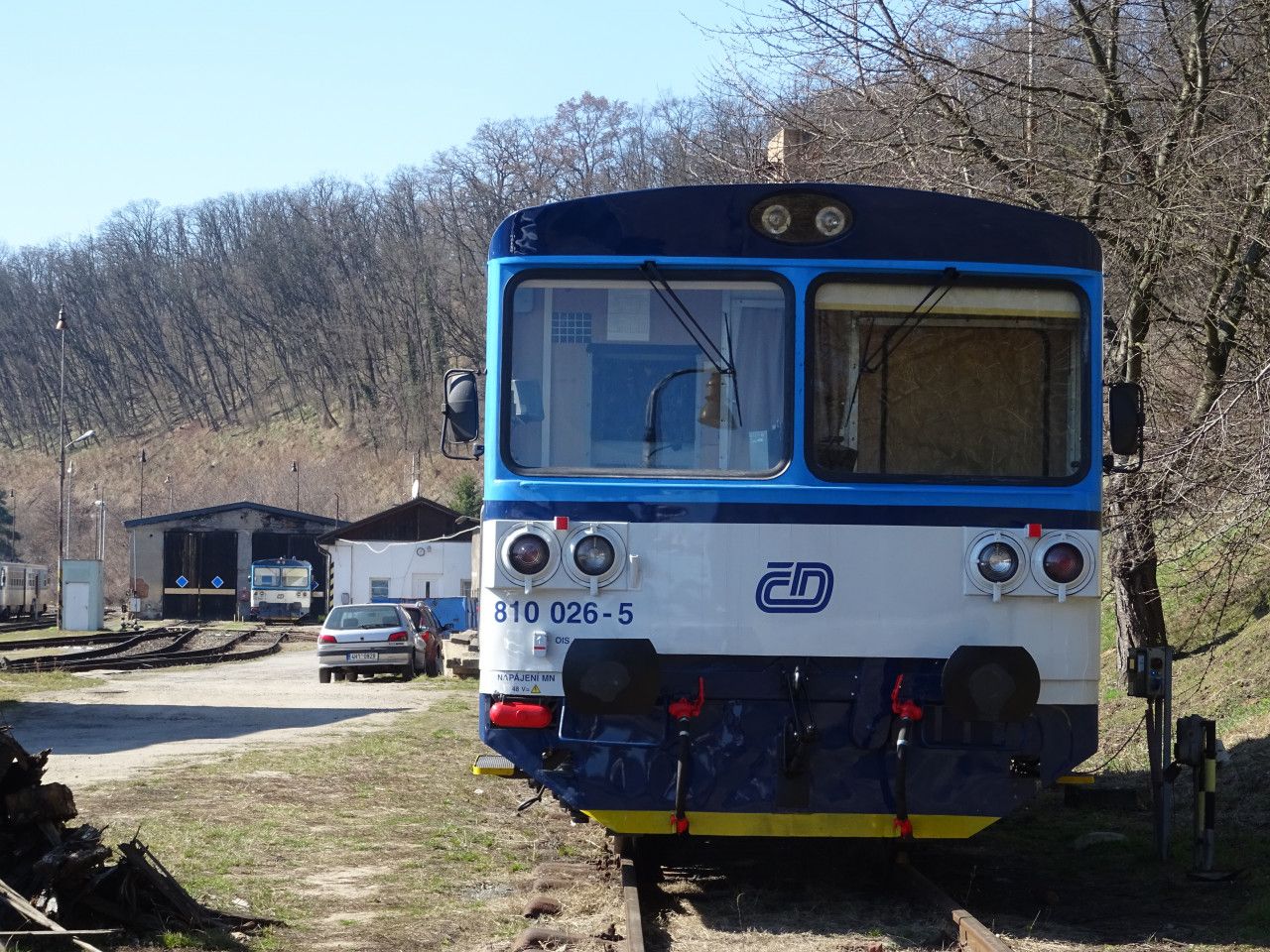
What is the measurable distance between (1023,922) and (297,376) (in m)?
102

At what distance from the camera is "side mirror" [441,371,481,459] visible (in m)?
7.06

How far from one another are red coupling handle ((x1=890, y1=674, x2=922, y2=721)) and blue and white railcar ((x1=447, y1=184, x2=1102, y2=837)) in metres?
0.02

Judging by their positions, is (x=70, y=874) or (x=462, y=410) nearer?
(x=70, y=874)

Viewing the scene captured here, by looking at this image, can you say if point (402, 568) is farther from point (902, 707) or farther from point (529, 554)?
point (902, 707)

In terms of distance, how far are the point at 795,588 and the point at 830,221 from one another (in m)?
1.66

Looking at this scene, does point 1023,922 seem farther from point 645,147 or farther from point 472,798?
point 645,147

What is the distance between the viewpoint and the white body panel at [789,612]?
6.52m

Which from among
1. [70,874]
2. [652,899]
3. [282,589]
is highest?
[70,874]

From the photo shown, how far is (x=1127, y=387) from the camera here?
7.12 meters

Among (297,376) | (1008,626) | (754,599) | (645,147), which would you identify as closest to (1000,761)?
(1008,626)

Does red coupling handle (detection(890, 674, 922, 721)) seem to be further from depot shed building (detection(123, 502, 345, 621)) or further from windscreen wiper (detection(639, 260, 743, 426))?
depot shed building (detection(123, 502, 345, 621))

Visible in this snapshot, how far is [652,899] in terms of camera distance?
23.5 feet

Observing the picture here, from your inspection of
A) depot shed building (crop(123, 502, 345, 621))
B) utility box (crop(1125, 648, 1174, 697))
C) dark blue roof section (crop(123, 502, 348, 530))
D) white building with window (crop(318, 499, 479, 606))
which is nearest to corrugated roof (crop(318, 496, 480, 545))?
white building with window (crop(318, 499, 479, 606))

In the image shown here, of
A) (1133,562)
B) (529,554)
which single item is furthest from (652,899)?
(1133,562)
